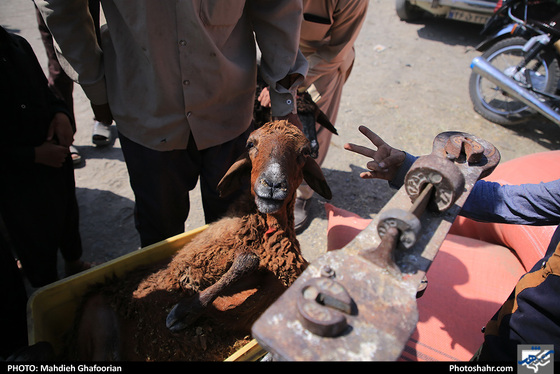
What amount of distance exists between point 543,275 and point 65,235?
3316 millimetres

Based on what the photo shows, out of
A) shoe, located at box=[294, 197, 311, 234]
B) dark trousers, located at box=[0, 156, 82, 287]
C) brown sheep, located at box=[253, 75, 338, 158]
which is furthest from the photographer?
shoe, located at box=[294, 197, 311, 234]

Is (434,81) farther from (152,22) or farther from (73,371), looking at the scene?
(73,371)

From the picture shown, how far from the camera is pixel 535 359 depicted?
1.45 meters

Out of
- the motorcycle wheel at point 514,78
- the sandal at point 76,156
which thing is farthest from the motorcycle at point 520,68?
the sandal at point 76,156

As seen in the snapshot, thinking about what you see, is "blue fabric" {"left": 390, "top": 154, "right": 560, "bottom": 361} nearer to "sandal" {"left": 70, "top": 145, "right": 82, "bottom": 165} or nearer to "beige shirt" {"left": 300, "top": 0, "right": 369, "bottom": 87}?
"beige shirt" {"left": 300, "top": 0, "right": 369, "bottom": 87}

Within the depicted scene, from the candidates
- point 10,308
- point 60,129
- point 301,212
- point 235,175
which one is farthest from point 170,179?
point 301,212

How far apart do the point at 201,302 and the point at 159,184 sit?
3.18 ft

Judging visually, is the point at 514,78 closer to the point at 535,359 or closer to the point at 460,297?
the point at 460,297

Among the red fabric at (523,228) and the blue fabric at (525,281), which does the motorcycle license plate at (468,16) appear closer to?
the red fabric at (523,228)

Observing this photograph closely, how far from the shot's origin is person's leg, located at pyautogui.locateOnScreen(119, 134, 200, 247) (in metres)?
2.42

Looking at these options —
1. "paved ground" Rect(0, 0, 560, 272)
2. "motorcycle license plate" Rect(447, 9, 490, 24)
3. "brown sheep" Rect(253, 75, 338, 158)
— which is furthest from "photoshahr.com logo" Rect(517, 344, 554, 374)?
"motorcycle license plate" Rect(447, 9, 490, 24)

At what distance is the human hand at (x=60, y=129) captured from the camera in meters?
2.61

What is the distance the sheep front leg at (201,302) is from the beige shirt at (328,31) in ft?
6.97

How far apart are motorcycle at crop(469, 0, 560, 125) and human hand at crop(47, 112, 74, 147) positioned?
18.9ft
